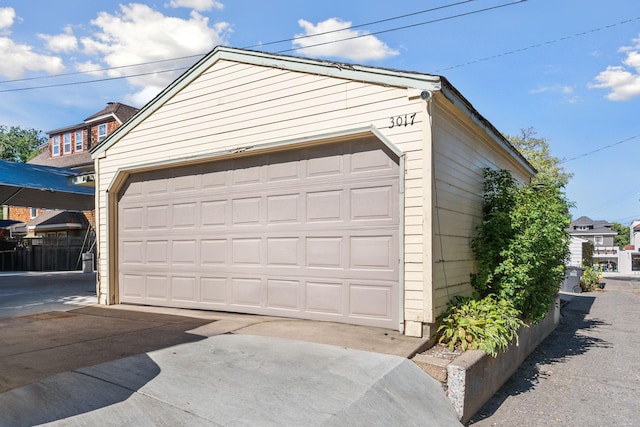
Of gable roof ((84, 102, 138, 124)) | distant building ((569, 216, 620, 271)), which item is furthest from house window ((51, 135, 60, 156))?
distant building ((569, 216, 620, 271))

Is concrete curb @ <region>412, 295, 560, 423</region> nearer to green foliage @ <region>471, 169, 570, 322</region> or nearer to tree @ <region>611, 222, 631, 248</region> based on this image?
green foliage @ <region>471, 169, 570, 322</region>

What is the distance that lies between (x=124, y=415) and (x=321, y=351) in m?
2.02

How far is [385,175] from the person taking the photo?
5602mm

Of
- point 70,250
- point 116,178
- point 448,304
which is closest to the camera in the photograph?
point 448,304

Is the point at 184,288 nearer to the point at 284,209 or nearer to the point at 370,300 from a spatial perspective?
the point at 284,209

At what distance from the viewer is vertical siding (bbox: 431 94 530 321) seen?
534 cm

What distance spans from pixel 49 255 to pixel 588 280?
1026 inches

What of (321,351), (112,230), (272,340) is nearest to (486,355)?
(321,351)

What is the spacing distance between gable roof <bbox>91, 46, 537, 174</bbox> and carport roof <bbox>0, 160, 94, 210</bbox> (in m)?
3.47

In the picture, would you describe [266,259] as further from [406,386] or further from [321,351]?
[406,386]

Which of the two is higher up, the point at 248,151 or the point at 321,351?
the point at 248,151

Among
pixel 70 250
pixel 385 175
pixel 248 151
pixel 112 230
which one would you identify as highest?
pixel 248 151

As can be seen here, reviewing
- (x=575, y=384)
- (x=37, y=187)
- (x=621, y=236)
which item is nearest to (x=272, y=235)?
(x=575, y=384)

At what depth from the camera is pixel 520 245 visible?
19.7ft
